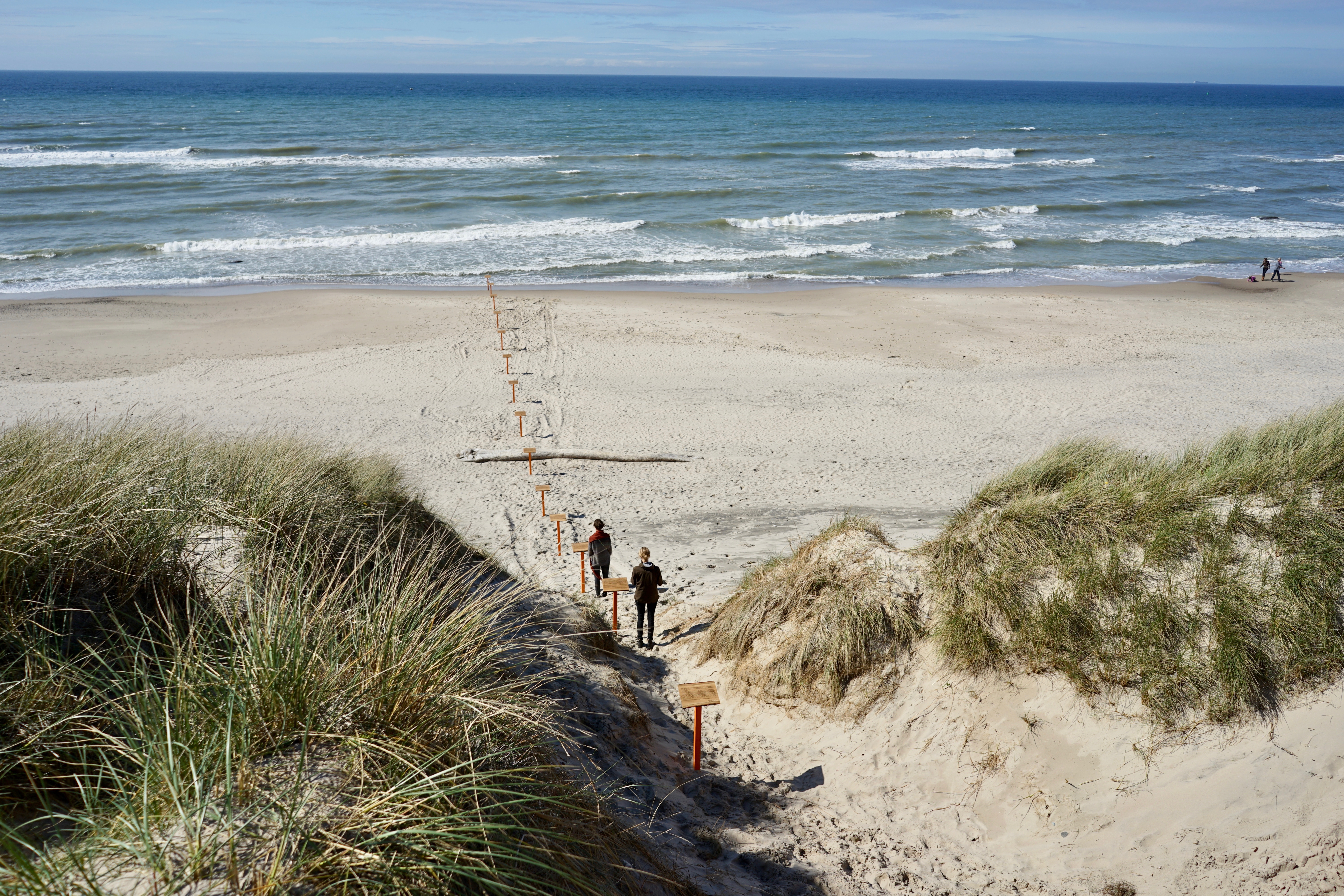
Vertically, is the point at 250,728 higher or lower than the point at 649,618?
higher

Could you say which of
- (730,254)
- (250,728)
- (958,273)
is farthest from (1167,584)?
(730,254)

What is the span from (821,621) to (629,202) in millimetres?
33659

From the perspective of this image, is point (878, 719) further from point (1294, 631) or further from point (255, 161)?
point (255, 161)

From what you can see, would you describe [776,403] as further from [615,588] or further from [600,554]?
[615,588]

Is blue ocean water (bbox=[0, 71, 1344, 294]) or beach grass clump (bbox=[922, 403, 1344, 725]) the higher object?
blue ocean water (bbox=[0, 71, 1344, 294])

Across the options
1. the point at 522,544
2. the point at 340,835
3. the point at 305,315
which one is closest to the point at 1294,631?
the point at 340,835

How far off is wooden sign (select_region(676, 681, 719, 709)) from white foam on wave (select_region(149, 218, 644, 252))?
28267 mm

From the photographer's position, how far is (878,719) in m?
5.86

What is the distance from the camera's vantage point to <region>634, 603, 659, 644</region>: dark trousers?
26.0 feet

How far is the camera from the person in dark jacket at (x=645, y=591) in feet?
25.6

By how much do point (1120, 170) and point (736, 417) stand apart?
1804 inches

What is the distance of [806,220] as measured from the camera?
3509 cm

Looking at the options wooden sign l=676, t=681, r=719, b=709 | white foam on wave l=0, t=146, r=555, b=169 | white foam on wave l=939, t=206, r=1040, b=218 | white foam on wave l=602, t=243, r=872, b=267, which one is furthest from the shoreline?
white foam on wave l=0, t=146, r=555, b=169

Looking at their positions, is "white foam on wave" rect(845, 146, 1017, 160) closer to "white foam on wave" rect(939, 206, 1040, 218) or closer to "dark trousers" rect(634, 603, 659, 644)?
"white foam on wave" rect(939, 206, 1040, 218)
